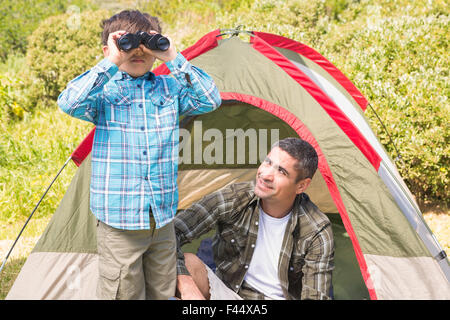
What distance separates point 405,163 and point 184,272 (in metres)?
2.44

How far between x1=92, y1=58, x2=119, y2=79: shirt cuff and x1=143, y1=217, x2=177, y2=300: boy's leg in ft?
2.01

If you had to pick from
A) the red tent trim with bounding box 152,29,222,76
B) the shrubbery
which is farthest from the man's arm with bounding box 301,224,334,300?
the shrubbery

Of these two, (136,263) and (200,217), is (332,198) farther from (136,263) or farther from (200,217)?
(136,263)

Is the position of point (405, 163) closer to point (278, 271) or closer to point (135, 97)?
point (278, 271)

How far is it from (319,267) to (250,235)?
0.36 metres

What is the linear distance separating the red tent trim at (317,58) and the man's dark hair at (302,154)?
3.62 ft

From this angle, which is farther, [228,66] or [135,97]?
[228,66]

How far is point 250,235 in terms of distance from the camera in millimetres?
2260

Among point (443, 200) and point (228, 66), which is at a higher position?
point (228, 66)

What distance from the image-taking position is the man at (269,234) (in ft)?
7.07

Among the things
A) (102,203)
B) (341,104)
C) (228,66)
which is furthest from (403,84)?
(102,203)

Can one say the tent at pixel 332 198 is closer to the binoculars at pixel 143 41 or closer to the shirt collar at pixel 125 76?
the shirt collar at pixel 125 76

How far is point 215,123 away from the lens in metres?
3.32

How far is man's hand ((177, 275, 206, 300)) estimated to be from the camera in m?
1.91
